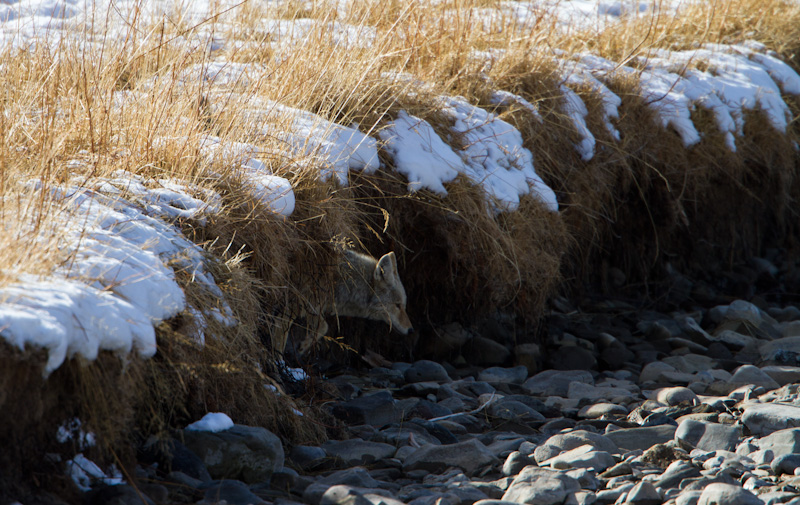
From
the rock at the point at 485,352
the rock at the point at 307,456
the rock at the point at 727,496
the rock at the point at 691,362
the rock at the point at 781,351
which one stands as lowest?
the rock at the point at 485,352

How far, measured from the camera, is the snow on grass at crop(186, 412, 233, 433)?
3.38 m

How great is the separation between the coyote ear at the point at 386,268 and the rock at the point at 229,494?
7.01ft

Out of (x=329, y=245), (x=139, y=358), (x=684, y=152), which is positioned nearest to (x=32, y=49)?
(x=329, y=245)

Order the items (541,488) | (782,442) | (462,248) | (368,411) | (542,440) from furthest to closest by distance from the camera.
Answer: (462,248) < (368,411) < (542,440) < (782,442) < (541,488)

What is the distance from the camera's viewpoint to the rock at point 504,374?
572 centimetres

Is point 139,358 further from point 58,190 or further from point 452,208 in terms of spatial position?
point 452,208

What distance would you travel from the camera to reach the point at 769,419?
4242 millimetres

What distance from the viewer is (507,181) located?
240 inches

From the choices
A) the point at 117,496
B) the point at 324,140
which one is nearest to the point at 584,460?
the point at 117,496

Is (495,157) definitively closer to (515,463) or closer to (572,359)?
(572,359)

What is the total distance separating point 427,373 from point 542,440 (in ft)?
5.06

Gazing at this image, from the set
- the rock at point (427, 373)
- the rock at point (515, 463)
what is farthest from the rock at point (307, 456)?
the rock at point (427, 373)

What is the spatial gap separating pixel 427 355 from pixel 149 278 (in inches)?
138

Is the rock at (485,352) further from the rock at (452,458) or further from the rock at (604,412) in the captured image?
the rock at (452,458)
